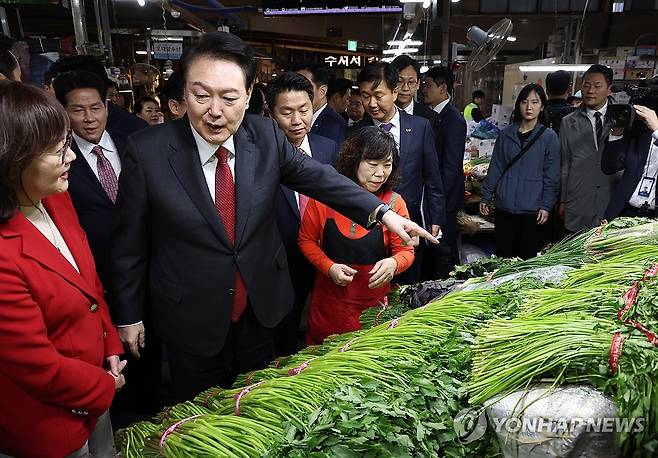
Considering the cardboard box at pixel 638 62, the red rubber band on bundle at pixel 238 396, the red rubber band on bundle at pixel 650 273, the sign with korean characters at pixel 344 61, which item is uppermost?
the sign with korean characters at pixel 344 61

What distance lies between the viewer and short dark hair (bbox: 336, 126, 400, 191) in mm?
2457

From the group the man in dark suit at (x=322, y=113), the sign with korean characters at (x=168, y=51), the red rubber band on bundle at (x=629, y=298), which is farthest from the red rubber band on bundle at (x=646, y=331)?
the sign with korean characters at (x=168, y=51)

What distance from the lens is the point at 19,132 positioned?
53.4 inches

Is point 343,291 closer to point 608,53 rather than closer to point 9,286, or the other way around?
point 9,286

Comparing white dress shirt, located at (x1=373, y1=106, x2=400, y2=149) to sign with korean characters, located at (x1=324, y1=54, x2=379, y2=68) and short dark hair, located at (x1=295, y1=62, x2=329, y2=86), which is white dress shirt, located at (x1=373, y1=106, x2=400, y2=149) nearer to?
short dark hair, located at (x1=295, y1=62, x2=329, y2=86)

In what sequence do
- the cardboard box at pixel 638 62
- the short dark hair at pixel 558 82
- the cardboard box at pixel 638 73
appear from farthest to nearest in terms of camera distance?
1. the cardboard box at pixel 638 62
2. the cardboard box at pixel 638 73
3. the short dark hair at pixel 558 82

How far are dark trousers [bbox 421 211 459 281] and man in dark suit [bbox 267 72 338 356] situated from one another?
1.45 meters

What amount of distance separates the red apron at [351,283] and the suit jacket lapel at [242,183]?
68 cm

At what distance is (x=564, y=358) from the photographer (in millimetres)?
1355

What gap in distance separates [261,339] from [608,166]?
10.0 ft

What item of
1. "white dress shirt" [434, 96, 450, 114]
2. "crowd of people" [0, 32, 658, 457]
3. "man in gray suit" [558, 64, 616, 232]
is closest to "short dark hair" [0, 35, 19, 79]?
"crowd of people" [0, 32, 658, 457]

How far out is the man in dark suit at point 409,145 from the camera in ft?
10.7

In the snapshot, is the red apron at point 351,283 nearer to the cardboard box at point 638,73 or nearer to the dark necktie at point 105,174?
the dark necktie at point 105,174

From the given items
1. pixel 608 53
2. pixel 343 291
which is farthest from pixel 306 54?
pixel 343 291
